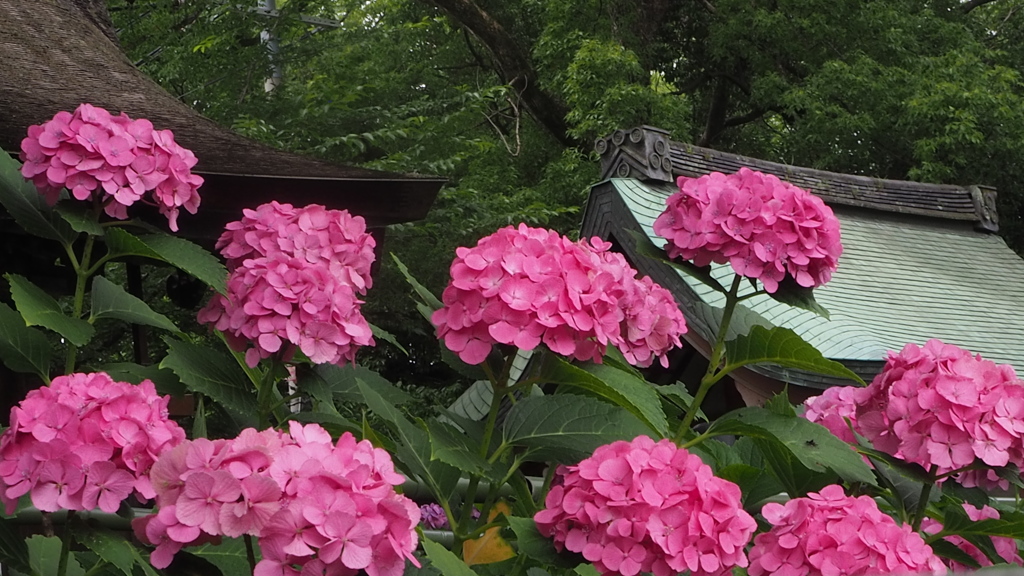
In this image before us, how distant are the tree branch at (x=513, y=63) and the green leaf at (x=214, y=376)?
1168 cm

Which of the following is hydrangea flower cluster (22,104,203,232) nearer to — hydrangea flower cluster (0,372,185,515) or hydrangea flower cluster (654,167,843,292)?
hydrangea flower cluster (0,372,185,515)

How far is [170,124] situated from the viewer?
99.3 inches

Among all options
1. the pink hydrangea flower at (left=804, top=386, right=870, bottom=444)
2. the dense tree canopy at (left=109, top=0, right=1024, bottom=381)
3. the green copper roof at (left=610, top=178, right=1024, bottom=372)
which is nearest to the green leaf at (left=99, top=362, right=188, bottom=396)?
the pink hydrangea flower at (left=804, top=386, right=870, bottom=444)

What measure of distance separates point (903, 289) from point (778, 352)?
7.49m

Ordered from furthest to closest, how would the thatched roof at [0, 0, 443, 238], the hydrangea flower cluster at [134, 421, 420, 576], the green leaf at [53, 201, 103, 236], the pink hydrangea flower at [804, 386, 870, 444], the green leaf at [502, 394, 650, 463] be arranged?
the thatched roof at [0, 0, 443, 238], the pink hydrangea flower at [804, 386, 870, 444], the green leaf at [53, 201, 103, 236], the green leaf at [502, 394, 650, 463], the hydrangea flower cluster at [134, 421, 420, 576]

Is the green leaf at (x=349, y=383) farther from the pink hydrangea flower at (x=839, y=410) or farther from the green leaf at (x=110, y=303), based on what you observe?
the pink hydrangea flower at (x=839, y=410)

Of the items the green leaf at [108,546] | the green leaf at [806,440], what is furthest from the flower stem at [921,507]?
the green leaf at [108,546]

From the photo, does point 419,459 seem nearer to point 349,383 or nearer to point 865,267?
point 349,383

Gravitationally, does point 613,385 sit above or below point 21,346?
above

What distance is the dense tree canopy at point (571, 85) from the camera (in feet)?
30.7

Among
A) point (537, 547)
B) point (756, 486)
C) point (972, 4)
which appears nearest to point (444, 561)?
point (537, 547)

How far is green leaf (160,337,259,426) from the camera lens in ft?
4.27

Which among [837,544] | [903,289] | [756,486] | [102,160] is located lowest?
[903,289]

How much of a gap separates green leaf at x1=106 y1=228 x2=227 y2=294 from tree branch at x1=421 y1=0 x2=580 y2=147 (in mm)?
11662
